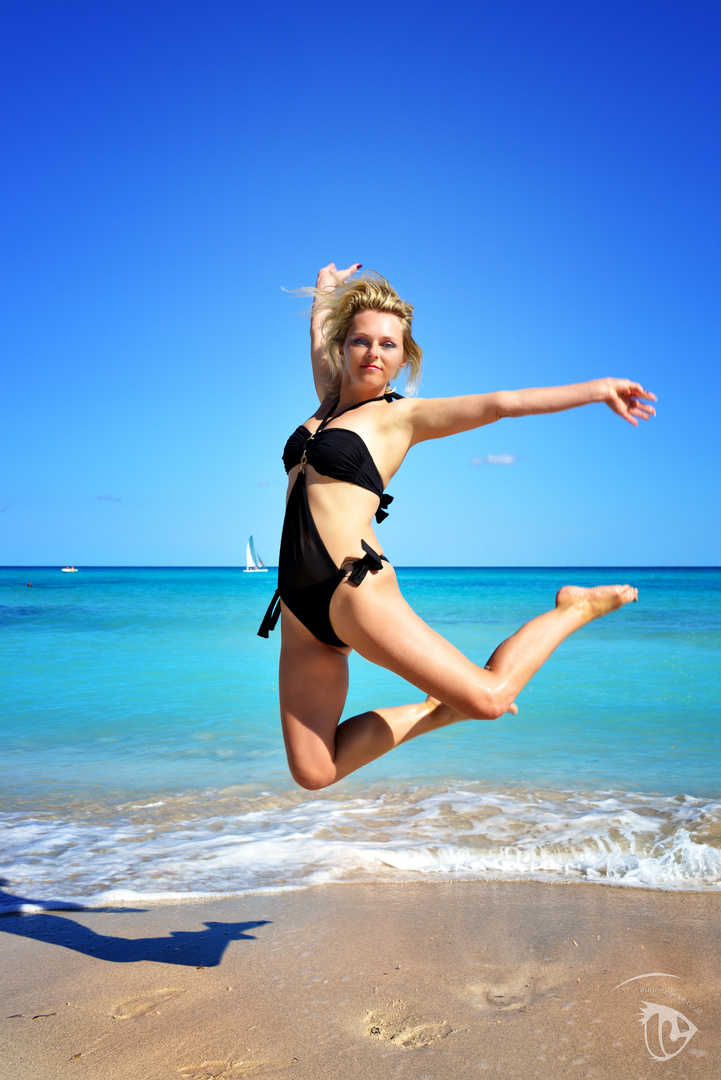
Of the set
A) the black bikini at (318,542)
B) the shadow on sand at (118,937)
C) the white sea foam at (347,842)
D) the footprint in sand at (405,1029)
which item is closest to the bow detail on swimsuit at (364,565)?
the black bikini at (318,542)

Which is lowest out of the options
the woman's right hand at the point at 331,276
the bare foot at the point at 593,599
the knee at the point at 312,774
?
the knee at the point at 312,774

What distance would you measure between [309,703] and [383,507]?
2.78 ft

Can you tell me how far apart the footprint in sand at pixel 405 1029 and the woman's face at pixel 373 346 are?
2455 millimetres

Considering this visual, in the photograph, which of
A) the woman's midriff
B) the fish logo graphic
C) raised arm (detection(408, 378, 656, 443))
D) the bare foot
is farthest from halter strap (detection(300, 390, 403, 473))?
the fish logo graphic

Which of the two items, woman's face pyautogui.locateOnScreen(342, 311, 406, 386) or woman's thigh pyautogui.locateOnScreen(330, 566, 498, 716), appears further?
woman's face pyautogui.locateOnScreen(342, 311, 406, 386)

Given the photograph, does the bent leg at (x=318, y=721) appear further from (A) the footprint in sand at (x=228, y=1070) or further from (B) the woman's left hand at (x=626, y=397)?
(B) the woman's left hand at (x=626, y=397)

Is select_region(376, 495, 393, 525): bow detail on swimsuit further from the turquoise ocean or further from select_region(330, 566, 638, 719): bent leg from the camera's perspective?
the turquoise ocean

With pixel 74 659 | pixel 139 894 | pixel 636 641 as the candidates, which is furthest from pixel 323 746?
pixel 636 641

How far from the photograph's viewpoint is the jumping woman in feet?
9.36

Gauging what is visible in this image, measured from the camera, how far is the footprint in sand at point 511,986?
3.10 metres

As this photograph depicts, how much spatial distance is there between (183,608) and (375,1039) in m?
34.6

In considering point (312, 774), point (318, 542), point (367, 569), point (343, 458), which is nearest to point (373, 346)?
point (343, 458)

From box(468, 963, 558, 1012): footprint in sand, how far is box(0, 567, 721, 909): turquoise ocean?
128 cm

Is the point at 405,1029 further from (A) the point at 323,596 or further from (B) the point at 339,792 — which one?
(B) the point at 339,792
